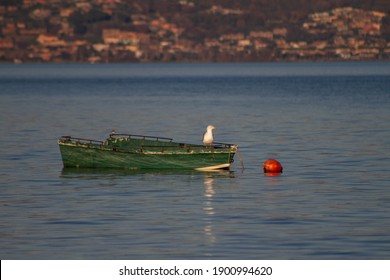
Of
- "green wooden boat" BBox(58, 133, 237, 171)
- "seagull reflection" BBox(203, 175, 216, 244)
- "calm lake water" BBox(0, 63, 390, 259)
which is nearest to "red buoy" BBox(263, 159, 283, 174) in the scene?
"calm lake water" BBox(0, 63, 390, 259)

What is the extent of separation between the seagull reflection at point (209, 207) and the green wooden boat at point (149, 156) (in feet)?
3.56

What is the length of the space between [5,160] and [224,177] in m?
13.3

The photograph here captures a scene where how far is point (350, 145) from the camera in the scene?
5975 cm

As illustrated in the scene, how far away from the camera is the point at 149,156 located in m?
46.3

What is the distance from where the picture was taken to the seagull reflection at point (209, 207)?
31.2 m

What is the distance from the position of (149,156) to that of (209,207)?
10.0 m

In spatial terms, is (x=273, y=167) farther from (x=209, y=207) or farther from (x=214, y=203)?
(x=209, y=207)

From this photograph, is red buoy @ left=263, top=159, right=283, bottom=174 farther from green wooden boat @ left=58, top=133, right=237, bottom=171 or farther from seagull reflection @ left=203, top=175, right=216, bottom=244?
seagull reflection @ left=203, top=175, right=216, bottom=244

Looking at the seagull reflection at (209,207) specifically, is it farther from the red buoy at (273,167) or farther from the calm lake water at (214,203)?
the red buoy at (273,167)

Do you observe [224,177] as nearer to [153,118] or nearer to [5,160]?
[5,160]

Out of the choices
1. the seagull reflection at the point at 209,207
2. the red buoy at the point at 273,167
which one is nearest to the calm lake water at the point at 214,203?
the seagull reflection at the point at 209,207

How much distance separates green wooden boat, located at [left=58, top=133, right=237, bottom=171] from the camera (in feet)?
150

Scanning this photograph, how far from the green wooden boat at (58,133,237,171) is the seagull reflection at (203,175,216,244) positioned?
1.09 meters
